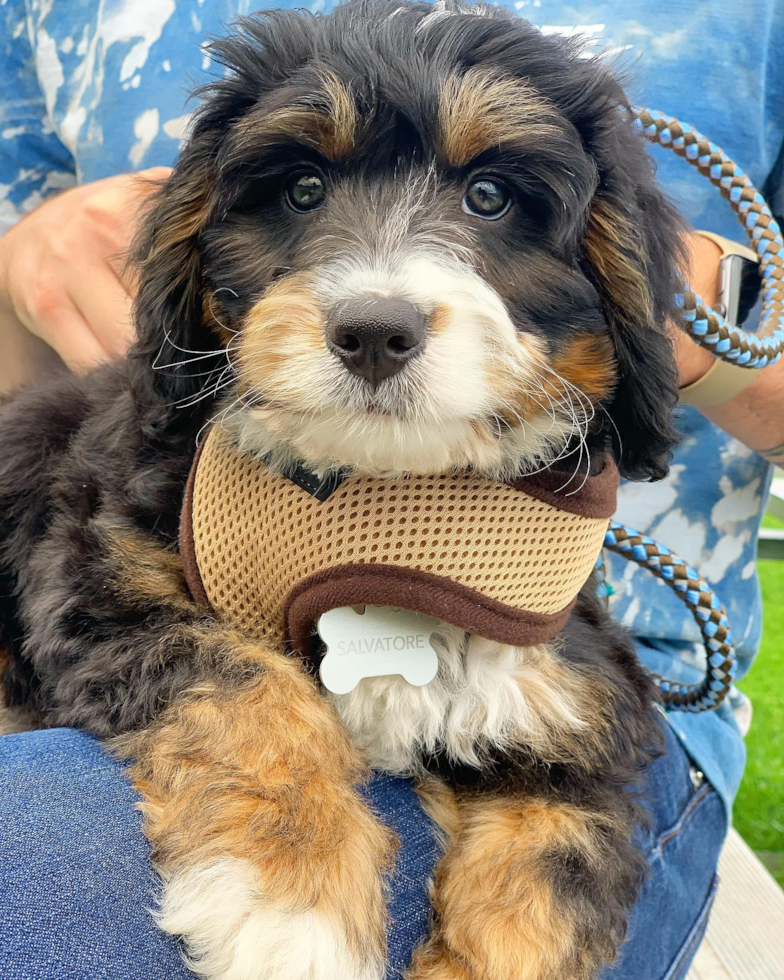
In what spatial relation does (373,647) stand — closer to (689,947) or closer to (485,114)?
(485,114)

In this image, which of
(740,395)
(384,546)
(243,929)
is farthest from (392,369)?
(740,395)

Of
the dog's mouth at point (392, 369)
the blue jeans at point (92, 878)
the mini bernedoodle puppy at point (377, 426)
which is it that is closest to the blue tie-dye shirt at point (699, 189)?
the mini bernedoodle puppy at point (377, 426)

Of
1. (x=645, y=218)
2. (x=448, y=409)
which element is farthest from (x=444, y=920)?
(x=645, y=218)

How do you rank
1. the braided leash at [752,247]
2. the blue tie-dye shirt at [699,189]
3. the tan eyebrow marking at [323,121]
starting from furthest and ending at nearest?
the blue tie-dye shirt at [699,189] < the braided leash at [752,247] < the tan eyebrow marking at [323,121]

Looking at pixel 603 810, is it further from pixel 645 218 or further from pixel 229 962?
pixel 645 218

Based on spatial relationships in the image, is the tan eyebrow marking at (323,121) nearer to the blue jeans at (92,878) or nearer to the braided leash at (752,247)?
the braided leash at (752,247)
